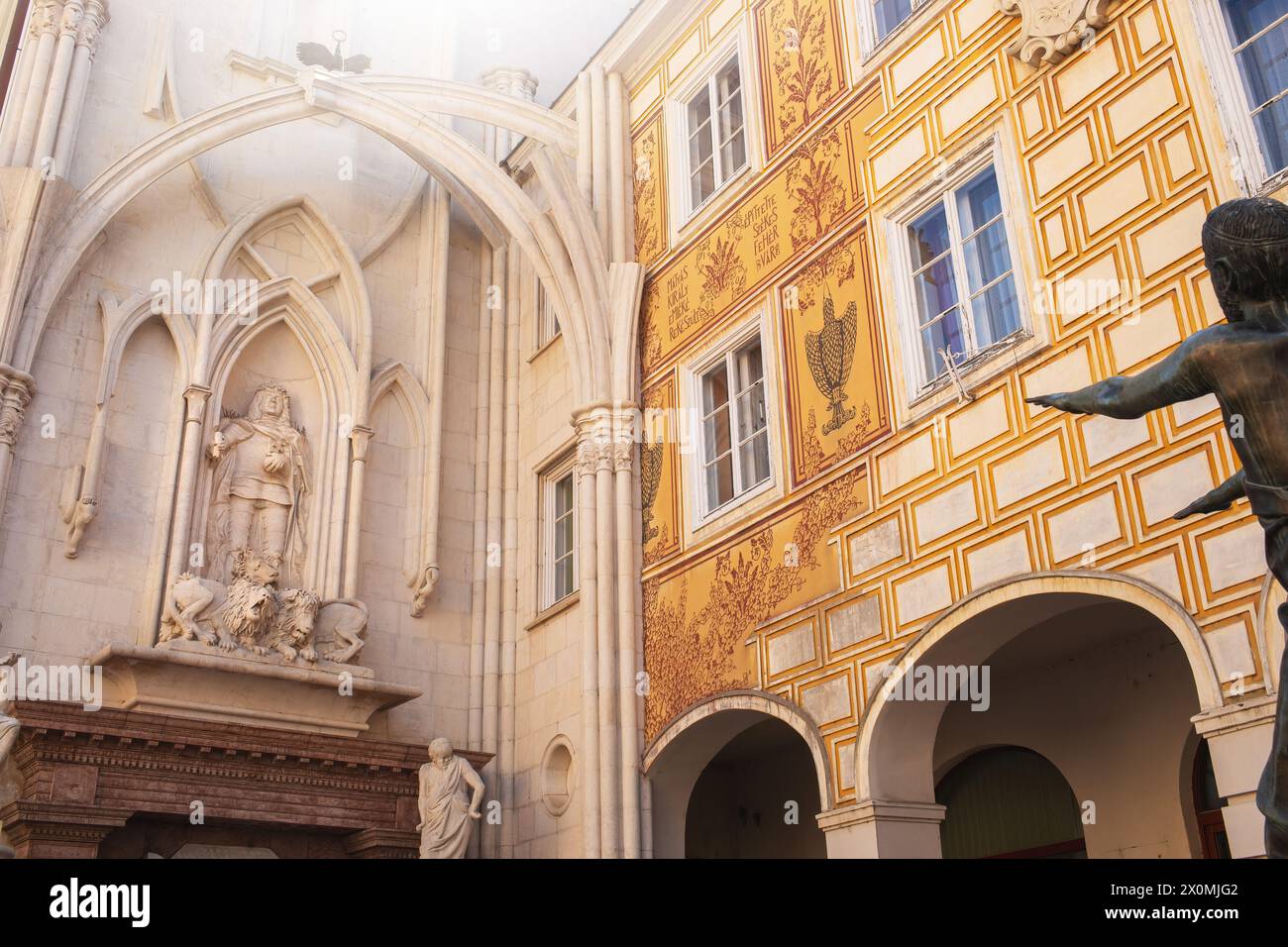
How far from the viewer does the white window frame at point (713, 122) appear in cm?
1054

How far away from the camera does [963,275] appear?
8.19 m

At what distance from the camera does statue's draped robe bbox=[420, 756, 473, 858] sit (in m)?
10.2

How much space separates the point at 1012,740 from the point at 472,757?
4459 mm

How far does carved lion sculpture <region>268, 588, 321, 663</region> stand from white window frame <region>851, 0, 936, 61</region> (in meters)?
6.39

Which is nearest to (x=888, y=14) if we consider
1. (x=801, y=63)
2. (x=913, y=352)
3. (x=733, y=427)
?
(x=801, y=63)

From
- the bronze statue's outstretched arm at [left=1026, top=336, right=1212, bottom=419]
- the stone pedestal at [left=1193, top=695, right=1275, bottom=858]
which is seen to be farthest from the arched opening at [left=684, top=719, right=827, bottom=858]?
the bronze statue's outstretched arm at [left=1026, top=336, right=1212, bottom=419]

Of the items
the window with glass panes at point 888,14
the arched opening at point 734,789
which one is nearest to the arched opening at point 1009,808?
the arched opening at point 734,789

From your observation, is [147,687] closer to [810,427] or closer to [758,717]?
[758,717]

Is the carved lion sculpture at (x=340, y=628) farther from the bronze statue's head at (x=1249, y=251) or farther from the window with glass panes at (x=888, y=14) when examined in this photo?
the bronze statue's head at (x=1249, y=251)

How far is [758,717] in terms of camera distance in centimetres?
952

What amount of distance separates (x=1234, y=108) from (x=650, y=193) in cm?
609

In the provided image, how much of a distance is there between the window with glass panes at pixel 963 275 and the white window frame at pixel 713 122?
7.35 feet

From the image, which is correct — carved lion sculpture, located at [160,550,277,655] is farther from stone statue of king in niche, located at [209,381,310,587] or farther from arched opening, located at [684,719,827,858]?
arched opening, located at [684,719,827,858]
